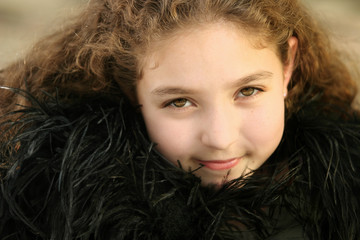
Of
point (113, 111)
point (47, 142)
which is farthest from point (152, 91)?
point (47, 142)

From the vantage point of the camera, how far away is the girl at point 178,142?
4.03 ft

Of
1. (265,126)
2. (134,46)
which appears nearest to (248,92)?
(265,126)

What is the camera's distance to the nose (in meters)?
1.23

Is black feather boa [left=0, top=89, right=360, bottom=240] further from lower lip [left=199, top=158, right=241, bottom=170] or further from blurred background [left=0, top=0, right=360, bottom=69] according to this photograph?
blurred background [left=0, top=0, right=360, bottom=69]

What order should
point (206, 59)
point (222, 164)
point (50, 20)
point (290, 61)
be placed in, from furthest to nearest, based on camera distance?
1. point (50, 20)
2. point (290, 61)
3. point (222, 164)
4. point (206, 59)

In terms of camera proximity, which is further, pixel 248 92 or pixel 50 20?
pixel 50 20

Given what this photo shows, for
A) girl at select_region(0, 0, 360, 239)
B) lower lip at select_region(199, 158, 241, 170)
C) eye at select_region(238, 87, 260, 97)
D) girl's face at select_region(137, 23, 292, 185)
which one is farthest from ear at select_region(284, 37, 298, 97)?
lower lip at select_region(199, 158, 241, 170)

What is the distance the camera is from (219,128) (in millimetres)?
1229

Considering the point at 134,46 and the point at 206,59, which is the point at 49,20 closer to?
the point at 134,46

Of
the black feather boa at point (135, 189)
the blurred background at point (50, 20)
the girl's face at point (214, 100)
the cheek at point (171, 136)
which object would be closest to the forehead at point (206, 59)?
the girl's face at point (214, 100)

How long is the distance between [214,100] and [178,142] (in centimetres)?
16

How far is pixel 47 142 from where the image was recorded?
1.35 metres

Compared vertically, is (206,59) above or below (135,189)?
above

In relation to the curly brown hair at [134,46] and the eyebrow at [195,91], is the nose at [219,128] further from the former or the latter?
the curly brown hair at [134,46]
